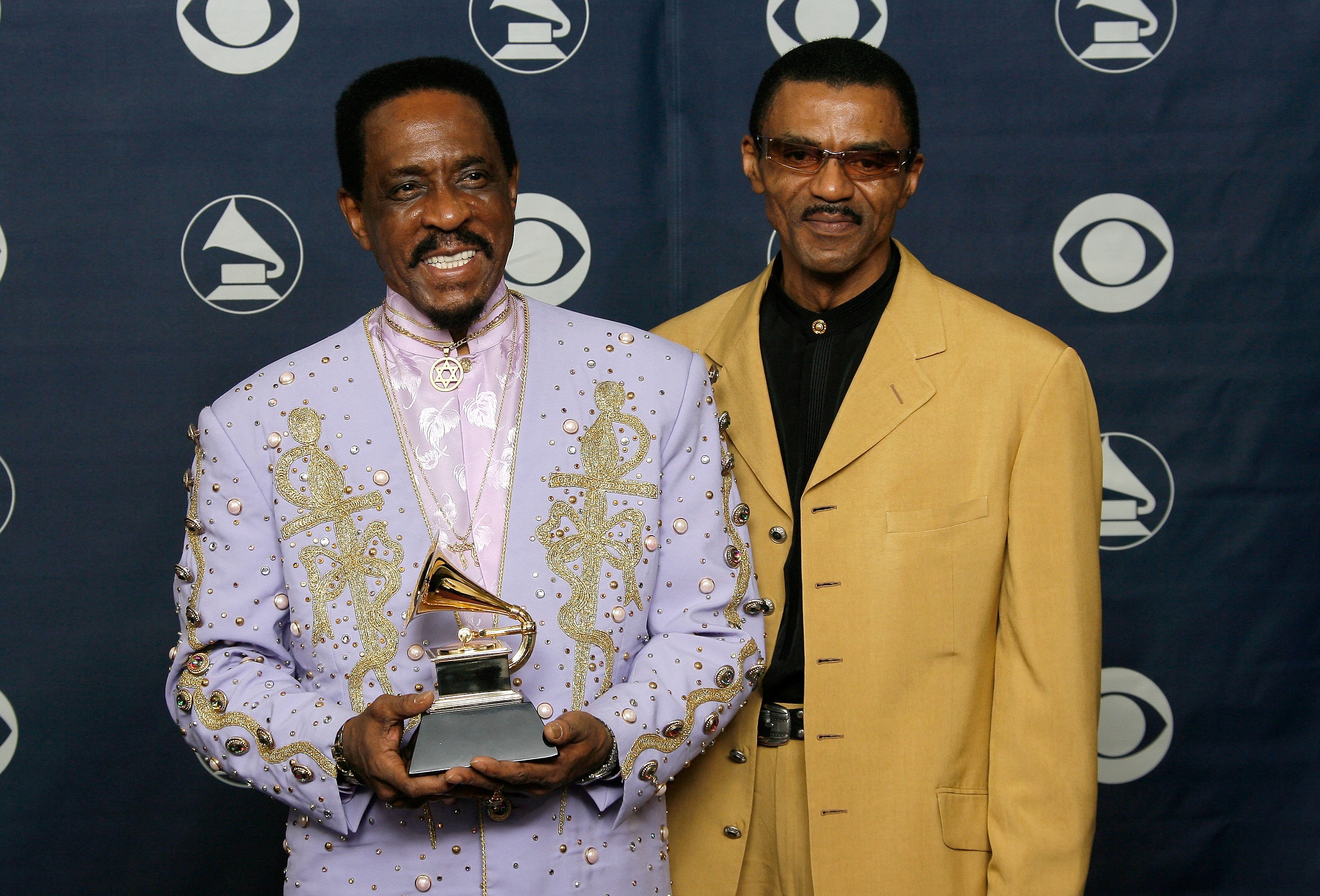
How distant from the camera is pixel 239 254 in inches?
120

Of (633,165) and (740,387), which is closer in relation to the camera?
(740,387)

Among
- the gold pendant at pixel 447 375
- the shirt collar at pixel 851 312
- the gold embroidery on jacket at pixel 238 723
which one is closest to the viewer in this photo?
the gold embroidery on jacket at pixel 238 723

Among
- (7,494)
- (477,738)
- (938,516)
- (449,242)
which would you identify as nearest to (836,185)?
(938,516)

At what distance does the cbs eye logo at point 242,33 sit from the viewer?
9.96 ft

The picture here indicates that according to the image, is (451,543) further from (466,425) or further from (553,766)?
(553,766)

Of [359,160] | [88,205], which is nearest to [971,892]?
[359,160]

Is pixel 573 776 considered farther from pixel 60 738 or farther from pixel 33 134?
pixel 33 134

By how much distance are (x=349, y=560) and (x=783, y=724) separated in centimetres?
78

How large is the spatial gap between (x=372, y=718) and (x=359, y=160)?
2.84ft

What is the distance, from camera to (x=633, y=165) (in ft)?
10.3

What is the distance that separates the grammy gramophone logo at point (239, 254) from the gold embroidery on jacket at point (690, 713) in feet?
5.42

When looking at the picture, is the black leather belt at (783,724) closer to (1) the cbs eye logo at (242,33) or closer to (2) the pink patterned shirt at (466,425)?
(2) the pink patterned shirt at (466,425)

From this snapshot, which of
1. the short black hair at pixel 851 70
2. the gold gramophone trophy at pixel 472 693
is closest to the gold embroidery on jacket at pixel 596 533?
the gold gramophone trophy at pixel 472 693

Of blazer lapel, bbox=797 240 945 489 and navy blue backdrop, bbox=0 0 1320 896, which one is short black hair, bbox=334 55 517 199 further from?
navy blue backdrop, bbox=0 0 1320 896
